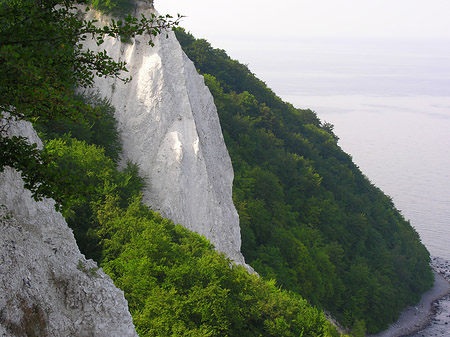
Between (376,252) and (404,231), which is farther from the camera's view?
(404,231)

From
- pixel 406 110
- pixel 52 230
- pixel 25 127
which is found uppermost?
pixel 406 110

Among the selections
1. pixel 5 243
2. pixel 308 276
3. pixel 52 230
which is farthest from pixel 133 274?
pixel 308 276

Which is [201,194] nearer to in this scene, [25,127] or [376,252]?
[25,127]

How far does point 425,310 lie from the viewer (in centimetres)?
5912

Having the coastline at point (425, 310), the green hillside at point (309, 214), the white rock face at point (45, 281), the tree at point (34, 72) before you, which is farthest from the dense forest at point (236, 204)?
the white rock face at point (45, 281)

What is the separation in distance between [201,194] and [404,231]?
43.9m

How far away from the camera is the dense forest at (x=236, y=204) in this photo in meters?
9.62

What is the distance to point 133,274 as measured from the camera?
2092cm

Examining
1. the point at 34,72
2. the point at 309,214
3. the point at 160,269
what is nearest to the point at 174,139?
the point at 160,269

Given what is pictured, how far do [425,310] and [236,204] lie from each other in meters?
32.1

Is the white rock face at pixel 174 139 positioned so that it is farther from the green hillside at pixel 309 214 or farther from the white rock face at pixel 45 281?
the white rock face at pixel 45 281

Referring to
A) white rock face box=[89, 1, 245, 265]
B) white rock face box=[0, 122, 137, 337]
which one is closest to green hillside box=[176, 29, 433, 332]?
white rock face box=[89, 1, 245, 265]

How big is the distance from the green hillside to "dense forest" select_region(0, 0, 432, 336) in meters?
0.16

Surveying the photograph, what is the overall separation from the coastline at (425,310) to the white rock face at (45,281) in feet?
143
